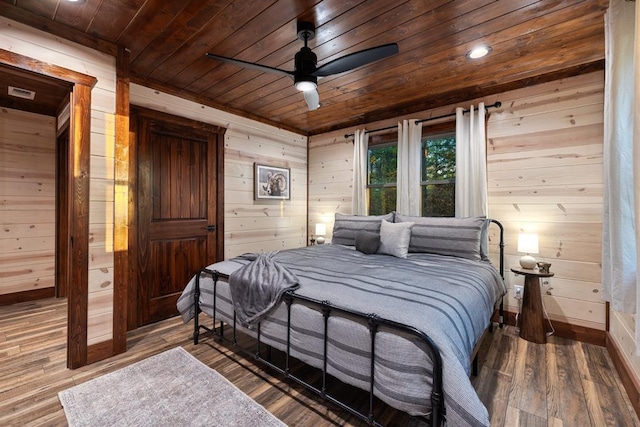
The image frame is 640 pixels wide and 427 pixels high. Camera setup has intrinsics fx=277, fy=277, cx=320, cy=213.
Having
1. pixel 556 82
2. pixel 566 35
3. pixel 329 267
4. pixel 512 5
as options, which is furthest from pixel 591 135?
pixel 329 267

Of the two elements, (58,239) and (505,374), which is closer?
(505,374)

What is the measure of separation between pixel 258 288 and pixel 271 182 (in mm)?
2573

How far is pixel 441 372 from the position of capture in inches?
46.5

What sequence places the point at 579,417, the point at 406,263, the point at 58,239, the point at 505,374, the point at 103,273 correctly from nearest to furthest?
1. the point at 579,417
2. the point at 505,374
3. the point at 103,273
4. the point at 406,263
5. the point at 58,239

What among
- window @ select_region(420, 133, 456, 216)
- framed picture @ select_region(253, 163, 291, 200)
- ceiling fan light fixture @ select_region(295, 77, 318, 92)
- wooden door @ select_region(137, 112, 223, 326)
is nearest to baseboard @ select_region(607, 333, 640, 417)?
window @ select_region(420, 133, 456, 216)

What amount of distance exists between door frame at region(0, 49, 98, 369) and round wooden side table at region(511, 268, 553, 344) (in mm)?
3819

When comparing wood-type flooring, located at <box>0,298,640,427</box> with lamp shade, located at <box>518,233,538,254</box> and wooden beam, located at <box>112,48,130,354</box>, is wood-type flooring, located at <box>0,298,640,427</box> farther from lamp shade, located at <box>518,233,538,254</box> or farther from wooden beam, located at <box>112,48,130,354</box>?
lamp shade, located at <box>518,233,538,254</box>

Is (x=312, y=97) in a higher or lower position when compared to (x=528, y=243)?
higher

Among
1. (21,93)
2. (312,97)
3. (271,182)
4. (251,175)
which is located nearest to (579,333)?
(312,97)

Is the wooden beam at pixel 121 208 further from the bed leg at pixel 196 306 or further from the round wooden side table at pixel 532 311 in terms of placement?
the round wooden side table at pixel 532 311

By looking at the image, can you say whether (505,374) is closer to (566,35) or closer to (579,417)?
(579,417)

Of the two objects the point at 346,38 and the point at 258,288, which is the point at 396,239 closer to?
the point at 258,288

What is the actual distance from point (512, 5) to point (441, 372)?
2.33 metres

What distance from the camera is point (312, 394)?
186cm
